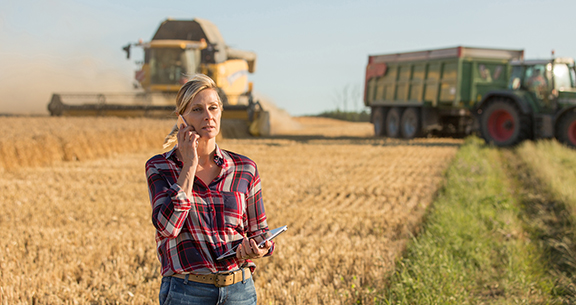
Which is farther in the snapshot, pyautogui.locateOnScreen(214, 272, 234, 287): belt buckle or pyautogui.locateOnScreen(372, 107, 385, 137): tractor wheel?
pyautogui.locateOnScreen(372, 107, 385, 137): tractor wheel

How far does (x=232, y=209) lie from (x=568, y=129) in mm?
11839

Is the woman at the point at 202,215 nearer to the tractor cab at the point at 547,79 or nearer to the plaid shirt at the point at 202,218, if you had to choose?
the plaid shirt at the point at 202,218

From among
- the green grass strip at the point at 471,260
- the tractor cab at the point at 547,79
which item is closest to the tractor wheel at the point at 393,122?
the tractor cab at the point at 547,79

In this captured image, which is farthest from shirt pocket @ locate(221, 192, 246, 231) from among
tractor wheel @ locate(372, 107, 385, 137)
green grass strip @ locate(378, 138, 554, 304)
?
tractor wheel @ locate(372, 107, 385, 137)

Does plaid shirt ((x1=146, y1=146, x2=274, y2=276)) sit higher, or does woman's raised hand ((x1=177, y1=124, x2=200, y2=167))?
woman's raised hand ((x1=177, y1=124, x2=200, y2=167))

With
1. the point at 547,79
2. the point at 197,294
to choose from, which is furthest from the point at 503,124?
the point at 197,294

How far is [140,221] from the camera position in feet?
18.7

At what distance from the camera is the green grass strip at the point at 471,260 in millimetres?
3654

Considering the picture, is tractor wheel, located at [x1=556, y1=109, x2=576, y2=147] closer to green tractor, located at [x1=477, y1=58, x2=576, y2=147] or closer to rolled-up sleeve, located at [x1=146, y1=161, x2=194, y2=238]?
green tractor, located at [x1=477, y1=58, x2=576, y2=147]

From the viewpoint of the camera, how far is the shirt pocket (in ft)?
6.81

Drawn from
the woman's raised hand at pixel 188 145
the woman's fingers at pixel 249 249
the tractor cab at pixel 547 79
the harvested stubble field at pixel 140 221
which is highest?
the tractor cab at pixel 547 79

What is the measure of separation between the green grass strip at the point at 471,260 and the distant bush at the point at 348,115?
32.9m

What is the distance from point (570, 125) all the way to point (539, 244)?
771 centimetres

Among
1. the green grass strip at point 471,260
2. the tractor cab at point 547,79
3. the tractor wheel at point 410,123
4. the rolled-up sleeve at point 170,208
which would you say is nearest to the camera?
the rolled-up sleeve at point 170,208
